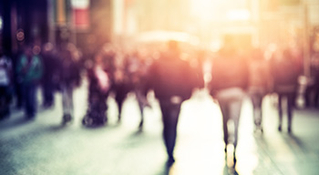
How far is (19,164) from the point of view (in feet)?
24.3

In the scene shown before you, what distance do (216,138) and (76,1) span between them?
88.3 ft

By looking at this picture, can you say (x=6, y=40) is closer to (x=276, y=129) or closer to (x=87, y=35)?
(x=276, y=129)

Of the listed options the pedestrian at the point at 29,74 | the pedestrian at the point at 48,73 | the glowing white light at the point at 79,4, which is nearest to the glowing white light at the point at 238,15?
the pedestrian at the point at 48,73

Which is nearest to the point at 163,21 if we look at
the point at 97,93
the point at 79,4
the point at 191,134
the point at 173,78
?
the point at 79,4

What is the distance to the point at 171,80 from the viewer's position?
25.3 feet

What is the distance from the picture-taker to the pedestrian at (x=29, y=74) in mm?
12805

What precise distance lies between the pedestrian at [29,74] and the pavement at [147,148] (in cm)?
48

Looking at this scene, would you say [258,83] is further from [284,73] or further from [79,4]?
[79,4]

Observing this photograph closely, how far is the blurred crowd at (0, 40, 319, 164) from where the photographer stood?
768 centimetres

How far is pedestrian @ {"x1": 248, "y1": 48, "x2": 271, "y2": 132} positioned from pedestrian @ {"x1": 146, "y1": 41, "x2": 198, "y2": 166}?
2.67m

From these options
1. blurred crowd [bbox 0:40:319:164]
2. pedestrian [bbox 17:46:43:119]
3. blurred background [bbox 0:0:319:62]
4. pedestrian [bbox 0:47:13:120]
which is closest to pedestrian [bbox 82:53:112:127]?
blurred crowd [bbox 0:40:319:164]

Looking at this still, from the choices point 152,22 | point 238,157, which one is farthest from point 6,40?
point 152,22

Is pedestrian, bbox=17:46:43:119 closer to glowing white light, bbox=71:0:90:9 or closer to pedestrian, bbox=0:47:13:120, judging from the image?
pedestrian, bbox=0:47:13:120

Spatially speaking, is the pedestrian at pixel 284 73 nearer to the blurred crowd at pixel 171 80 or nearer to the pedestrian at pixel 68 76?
the blurred crowd at pixel 171 80
